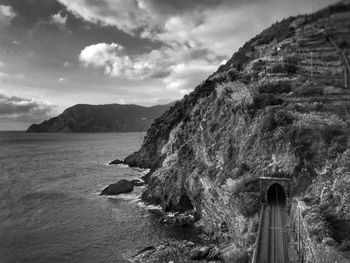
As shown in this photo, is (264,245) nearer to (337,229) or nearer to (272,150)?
(337,229)

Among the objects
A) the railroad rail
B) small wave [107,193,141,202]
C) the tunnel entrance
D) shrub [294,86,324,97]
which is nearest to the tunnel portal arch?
the tunnel entrance

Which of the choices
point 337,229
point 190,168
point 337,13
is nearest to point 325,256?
point 337,229

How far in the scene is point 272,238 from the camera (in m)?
29.4

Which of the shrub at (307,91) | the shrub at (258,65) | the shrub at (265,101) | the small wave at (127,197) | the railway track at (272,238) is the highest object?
the shrub at (258,65)

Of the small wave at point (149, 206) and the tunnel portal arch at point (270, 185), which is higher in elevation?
the tunnel portal arch at point (270, 185)

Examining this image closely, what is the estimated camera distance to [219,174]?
152 feet

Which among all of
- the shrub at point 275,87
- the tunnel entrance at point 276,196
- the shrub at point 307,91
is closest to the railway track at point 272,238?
the tunnel entrance at point 276,196

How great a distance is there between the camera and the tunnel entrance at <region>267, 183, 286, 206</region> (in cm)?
3941

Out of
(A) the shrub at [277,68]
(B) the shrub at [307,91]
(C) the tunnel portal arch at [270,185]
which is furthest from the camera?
(A) the shrub at [277,68]

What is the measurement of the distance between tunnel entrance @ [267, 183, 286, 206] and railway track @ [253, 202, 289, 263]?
2019 millimetres

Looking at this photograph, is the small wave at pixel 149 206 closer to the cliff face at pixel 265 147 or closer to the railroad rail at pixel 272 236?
the cliff face at pixel 265 147

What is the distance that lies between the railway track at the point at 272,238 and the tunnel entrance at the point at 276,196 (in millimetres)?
2019

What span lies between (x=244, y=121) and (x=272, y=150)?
28.2ft

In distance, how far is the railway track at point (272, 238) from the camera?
2625 cm
